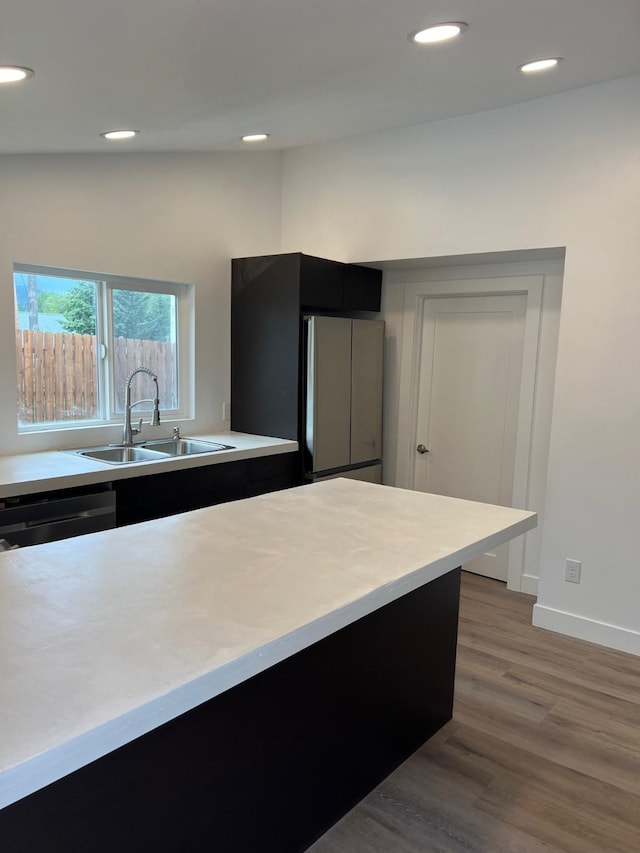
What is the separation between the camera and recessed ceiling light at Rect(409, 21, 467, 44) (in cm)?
209

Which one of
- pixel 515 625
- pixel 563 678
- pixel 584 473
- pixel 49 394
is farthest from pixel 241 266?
pixel 563 678

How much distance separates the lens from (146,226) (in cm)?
373

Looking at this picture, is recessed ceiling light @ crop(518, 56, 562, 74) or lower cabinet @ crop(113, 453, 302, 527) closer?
recessed ceiling light @ crop(518, 56, 562, 74)

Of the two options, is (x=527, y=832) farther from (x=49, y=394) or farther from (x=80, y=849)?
(x=49, y=394)

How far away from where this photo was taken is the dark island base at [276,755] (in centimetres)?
126

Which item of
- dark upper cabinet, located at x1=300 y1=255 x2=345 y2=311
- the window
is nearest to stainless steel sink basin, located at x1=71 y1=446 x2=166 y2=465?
the window

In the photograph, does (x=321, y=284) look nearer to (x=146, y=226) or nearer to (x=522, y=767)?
(x=146, y=226)

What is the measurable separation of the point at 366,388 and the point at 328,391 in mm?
399

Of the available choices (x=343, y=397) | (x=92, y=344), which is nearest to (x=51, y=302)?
(x=92, y=344)

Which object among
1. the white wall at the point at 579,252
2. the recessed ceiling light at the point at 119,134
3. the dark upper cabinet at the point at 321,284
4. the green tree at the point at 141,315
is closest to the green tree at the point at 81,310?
the green tree at the point at 141,315

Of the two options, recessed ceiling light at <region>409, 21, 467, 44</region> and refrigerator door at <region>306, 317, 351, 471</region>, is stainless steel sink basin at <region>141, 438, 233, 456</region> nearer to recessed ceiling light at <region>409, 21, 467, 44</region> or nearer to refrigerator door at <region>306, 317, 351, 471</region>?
refrigerator door at <region>306, 317, 351, 471</region>

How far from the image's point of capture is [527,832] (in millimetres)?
2004

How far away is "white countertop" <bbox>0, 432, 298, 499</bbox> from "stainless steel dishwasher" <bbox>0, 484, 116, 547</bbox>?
2.9 inches

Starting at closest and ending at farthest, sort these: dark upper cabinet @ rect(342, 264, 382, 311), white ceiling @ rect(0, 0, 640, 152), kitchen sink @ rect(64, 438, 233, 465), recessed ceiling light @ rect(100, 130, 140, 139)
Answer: white ceiling @ rect(0, 0, 640, 152), recessed ceiling light @ rect(100, 130, 140, 139), kitchen sink @ rect(64, 438, 233, 465), dark upper cabinet @ rect(342, 264, 382, 311)
